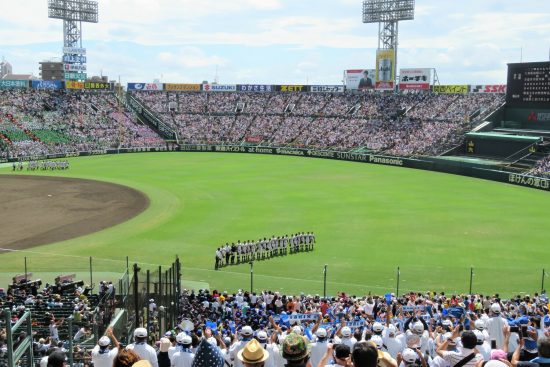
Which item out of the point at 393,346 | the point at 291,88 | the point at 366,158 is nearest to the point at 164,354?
the point at 393,346

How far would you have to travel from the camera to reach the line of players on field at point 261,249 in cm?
2919

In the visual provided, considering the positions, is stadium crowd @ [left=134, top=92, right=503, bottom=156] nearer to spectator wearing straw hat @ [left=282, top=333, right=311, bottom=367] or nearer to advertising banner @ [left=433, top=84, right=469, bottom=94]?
advertising banner @ [left=433, top=84, right=469, bottom=94]

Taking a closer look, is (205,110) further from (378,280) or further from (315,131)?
(378,280)

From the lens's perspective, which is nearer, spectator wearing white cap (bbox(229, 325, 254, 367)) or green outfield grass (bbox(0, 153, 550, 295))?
spectator wearing white cap (bbox(229, 325, 254, 367))

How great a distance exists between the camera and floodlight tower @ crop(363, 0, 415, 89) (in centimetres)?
9375

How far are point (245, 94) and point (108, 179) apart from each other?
2227 inches

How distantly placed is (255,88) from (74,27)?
36.9 metres

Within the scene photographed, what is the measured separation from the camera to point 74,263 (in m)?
Answer: 28.6

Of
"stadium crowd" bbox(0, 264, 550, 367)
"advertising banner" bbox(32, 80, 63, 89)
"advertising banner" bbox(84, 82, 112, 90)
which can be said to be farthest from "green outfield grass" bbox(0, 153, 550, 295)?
"advertising banner" bbox(84, 82, 112, 90)

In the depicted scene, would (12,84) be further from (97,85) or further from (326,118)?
(326,118)

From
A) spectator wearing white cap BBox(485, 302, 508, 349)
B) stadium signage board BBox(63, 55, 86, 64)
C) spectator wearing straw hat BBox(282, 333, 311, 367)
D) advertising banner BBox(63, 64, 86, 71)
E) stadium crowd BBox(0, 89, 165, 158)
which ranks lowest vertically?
spectator wearing white cap BBox(485, 302, 508, 349)

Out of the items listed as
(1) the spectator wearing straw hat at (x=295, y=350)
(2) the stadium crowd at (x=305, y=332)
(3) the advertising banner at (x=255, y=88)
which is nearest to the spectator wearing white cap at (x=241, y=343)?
(2) the stadium crowd at (x=305, y=332)

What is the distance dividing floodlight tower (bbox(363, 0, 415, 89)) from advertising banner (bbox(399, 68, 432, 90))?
1666mm

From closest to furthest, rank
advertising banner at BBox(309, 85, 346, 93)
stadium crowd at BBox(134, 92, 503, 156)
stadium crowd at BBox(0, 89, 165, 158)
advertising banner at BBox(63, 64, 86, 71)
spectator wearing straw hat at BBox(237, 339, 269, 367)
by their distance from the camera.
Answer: spectator wearing straw hat at BBox(237, 339, 269, 367) < stadium crowd at BBox(0, 89, 165, 158) < stadium crowd at BBox(134, 92, 503, 156) < advertising banner at BBox(309, 85, 346, 93) < advertising banner at BBox(63, 64, 86, 71)
